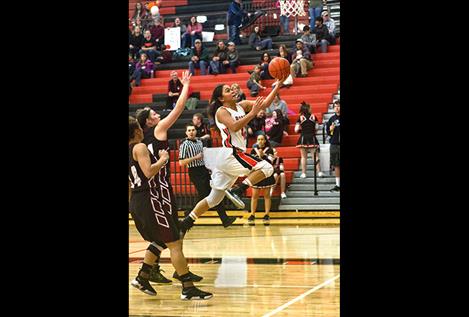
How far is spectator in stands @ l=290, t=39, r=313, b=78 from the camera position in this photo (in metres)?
15.3

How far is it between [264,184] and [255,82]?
3917mm

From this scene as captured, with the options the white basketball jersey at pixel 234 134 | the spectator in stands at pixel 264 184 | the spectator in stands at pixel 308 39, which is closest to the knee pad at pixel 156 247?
the white basketball jersey at pixel 234 134

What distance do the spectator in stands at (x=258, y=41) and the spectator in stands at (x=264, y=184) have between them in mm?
5230

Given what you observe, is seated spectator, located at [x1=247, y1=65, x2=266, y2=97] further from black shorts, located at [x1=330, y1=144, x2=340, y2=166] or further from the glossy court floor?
the glossy court floor

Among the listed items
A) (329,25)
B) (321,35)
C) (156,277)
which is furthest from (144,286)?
(329,25)

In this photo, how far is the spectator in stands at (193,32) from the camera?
57.0 ft

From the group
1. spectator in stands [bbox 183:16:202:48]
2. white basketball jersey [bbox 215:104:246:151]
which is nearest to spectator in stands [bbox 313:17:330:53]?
spectator in stands [bbox 183:16:202:48]
